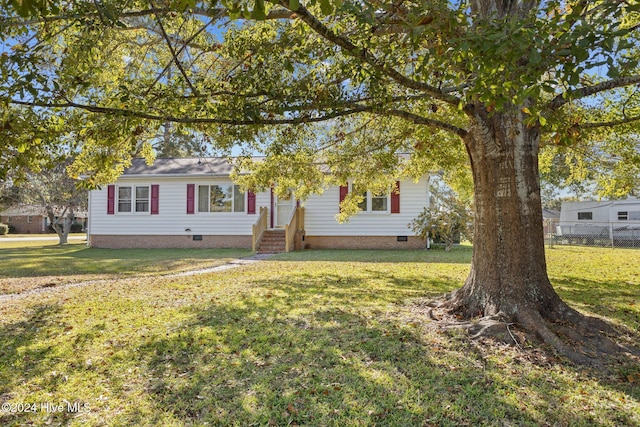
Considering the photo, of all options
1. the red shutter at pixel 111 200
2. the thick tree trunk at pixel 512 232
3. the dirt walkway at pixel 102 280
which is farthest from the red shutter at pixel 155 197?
the thick tree trunk at pixel 512 232

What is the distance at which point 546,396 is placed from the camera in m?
2.98

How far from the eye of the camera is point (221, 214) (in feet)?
57.5

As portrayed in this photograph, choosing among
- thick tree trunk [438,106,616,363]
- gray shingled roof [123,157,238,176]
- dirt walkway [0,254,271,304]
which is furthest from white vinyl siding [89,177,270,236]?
thick tree trunk [438,106,616,363]

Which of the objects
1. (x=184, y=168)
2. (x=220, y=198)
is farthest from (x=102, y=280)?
(x=184, y=168)

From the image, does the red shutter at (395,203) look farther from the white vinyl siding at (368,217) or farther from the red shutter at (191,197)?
the red shutter at (191,197)

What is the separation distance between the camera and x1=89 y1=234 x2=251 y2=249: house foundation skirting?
17.5m

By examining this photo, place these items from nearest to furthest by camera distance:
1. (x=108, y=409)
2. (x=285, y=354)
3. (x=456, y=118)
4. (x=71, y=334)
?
1. (x=108, y=409)
2. (x=285, y=354)
3. (x=71, y=334)
4. (x=456, y=118)

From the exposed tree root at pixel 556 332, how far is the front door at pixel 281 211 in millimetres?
13012

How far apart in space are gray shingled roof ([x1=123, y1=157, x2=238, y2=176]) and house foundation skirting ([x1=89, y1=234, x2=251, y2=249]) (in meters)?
2.98

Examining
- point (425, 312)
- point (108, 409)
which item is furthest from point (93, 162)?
point (425, 312)

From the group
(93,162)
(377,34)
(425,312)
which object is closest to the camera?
(377,34)

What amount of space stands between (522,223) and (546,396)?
221 cm

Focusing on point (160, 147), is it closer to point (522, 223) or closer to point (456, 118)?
point (456, 118)

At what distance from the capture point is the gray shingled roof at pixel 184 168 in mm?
17359
